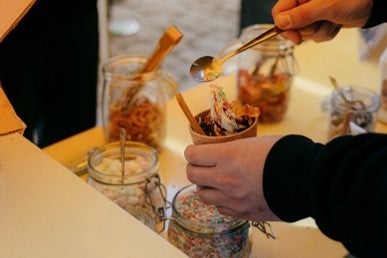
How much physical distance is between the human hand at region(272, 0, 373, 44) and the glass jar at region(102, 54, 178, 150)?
269 mm

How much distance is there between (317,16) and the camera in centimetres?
103

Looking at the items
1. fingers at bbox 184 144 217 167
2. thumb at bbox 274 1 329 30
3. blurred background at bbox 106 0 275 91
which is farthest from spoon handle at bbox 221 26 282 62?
blurred background at bbox 106 0 275 91

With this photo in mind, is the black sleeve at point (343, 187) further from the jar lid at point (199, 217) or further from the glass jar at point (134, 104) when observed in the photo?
the glass jar at point (134, 104)

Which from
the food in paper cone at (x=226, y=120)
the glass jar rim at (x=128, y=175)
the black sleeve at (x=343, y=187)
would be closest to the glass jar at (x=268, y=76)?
the glass jar rim at (x=128, y=175)

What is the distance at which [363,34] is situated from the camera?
1.50 m

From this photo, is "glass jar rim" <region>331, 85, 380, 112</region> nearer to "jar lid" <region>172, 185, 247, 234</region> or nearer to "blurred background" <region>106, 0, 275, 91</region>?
"jar lid" <region>172, 185, 247, 234</region>

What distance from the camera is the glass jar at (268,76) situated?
124cm

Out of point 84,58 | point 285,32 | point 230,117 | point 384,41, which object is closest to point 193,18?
point 84,58

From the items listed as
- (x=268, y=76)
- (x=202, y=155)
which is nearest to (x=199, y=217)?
(x=202, y=155)

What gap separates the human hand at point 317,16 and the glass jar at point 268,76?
140 mm

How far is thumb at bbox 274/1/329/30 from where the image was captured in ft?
3.31

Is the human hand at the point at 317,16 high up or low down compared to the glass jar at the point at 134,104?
up

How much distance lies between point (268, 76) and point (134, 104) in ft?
1.01

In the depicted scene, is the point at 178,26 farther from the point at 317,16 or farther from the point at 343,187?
the point at 343,187
